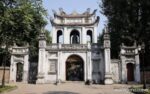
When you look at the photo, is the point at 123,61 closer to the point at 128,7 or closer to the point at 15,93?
the point at 128,7

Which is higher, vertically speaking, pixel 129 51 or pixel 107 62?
pixel 129 51

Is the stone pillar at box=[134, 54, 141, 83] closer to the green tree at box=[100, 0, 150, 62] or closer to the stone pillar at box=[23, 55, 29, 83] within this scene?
the green tree at box=[100, 0, 150, 62]

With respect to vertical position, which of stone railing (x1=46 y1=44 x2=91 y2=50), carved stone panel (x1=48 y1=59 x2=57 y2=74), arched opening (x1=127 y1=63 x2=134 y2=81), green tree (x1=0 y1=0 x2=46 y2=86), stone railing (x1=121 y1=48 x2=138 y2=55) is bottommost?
arched opening (x1=127 y1=63 x2=134 y2=81)

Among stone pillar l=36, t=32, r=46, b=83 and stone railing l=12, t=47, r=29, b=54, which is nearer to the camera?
stone pillar l=36, t=32, r=46, b=83

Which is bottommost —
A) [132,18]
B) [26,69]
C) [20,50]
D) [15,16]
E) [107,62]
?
[26,69]

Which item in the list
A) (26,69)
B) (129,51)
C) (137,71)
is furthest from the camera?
(129,51)

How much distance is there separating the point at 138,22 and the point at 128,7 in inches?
93.7

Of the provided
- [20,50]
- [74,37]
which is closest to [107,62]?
[74,37]

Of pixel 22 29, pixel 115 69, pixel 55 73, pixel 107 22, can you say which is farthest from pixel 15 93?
pixel 107 22

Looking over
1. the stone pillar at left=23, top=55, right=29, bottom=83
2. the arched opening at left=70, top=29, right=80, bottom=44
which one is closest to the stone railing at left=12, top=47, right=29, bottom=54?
the stone pillar at left=23, top=55, right=29, bottom=83

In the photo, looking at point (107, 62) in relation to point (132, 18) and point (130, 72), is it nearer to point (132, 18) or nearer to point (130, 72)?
point (130, 72)

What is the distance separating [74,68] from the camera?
39.8m

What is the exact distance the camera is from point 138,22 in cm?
3641

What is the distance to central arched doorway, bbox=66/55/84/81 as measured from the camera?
129 feet
